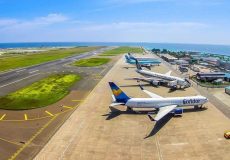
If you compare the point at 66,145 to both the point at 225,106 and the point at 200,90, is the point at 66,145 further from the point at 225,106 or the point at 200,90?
the point at 200,90

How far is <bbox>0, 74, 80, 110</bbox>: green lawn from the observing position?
246 ft

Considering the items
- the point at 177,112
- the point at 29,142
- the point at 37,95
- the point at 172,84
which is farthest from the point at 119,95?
the point at 172,84

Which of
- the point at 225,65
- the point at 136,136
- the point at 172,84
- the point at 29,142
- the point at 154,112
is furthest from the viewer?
the point at 225,65

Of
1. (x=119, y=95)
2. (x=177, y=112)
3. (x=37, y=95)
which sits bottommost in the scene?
(x=177, y=112)

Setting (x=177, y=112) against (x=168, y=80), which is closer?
(x=177, y=112)

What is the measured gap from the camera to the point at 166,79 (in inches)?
4072

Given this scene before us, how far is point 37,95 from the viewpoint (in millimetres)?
85688

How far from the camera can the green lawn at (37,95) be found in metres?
75.0

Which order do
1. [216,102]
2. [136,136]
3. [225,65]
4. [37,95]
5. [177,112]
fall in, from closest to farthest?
1. [136,136]
2. [177,112]
3. [216,102]
4. [37,95]
5. [225,65]

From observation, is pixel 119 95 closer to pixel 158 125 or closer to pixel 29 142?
pixel 158 125

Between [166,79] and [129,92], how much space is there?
68.0ft

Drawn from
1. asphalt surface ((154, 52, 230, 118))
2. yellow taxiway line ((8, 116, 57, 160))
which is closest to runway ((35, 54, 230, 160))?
asphalt surface ((154, 52, 230, 118))

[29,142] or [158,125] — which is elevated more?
[29,142]

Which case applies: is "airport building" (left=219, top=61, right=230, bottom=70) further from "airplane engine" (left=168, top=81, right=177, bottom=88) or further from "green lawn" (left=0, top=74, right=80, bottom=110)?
"green lawn" (left=0, top=74, right=80, bottom=110)
